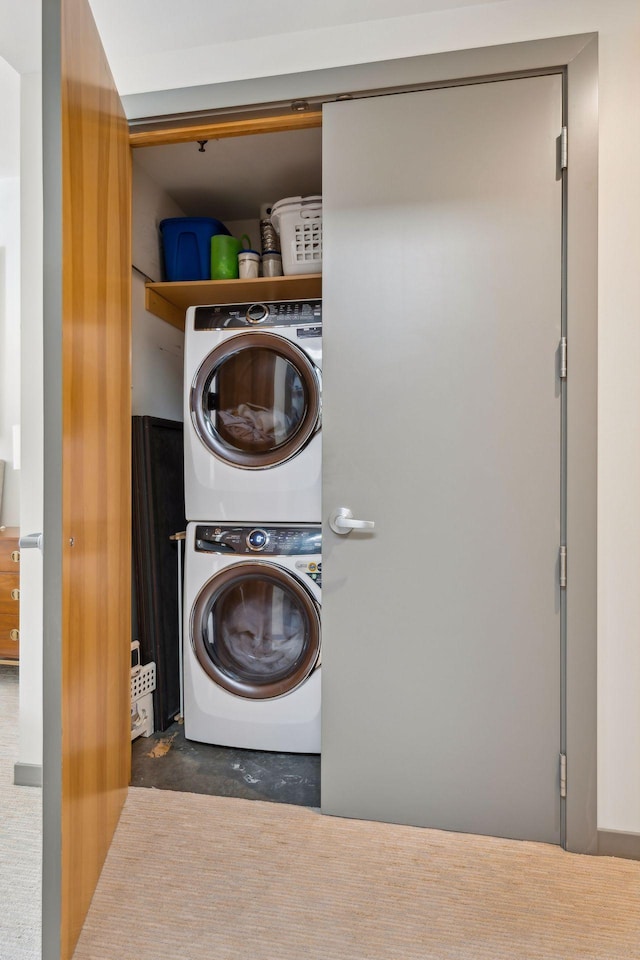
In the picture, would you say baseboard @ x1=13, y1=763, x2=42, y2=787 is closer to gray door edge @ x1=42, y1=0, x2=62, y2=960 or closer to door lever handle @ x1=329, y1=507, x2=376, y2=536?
gray door edge @ x1=42, y1=0, x2=62, y2=960

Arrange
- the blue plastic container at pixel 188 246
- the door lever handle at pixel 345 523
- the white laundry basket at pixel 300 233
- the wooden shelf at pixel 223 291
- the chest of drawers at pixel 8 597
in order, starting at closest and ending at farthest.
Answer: the door lever handle at pixel 345 523 < the white laundry basket at pixel 300 233 < the wooden shelf at pixel 223 291 < the blue plastic container at pixel 188 246 < the chest of drawers at pixel 8 597

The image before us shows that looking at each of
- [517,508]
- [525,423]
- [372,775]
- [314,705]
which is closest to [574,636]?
[517,508]

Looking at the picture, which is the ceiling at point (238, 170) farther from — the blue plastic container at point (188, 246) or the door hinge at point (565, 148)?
the door hinge at point (565, 148)

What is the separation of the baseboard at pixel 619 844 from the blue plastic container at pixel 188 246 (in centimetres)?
249

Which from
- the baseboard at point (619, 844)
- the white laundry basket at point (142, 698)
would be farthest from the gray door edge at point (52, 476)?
the baseboard at point (619, 844)

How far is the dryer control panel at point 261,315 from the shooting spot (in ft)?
6.74

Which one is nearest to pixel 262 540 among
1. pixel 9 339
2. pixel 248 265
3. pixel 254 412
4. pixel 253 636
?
pixel 253 636

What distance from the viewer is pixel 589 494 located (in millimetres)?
1524

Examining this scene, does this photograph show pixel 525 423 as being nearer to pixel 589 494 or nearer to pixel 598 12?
pixel 589 494

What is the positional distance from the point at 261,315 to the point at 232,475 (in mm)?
625

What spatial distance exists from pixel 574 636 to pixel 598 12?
1.75 m

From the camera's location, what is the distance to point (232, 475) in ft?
6.86

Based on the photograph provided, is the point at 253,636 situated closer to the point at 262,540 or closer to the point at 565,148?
the point at 262,540

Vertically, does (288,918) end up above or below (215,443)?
below
